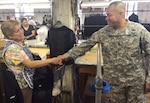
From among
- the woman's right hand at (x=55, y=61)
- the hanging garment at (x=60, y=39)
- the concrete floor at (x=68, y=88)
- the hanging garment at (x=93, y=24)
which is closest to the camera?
the woman's right hand at (x=55, y=61)

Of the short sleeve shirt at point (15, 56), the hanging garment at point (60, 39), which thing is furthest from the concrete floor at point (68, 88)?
the short sleeve shirt at point (15, 56)

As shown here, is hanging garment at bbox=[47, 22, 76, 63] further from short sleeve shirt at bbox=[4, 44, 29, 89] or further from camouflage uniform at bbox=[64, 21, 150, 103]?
short sleeve shirt at bbox=[4, 44, 29, 89]

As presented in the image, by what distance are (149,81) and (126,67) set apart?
0.26m

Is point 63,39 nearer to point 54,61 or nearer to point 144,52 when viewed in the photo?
point 54,61

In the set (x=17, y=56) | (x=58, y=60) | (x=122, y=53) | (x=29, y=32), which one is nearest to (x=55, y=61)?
(x=58, y=60)

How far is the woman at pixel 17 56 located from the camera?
1.69m

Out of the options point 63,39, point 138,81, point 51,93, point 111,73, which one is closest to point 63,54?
point 63,39

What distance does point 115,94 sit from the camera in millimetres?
1970

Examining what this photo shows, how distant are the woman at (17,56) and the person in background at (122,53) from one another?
1.31 feet

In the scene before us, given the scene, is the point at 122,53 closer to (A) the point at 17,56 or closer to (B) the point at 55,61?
(B) the point at 55,61

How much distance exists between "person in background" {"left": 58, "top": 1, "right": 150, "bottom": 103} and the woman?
1.31 feet

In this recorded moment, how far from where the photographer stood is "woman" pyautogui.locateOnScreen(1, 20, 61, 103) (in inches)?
66.6

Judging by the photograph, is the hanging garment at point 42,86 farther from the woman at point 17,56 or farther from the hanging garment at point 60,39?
the hanging garment at point 60,39

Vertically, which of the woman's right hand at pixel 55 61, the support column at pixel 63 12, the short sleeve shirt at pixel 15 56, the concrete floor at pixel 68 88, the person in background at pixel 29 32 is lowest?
the concrete floor at pixel 68 88
